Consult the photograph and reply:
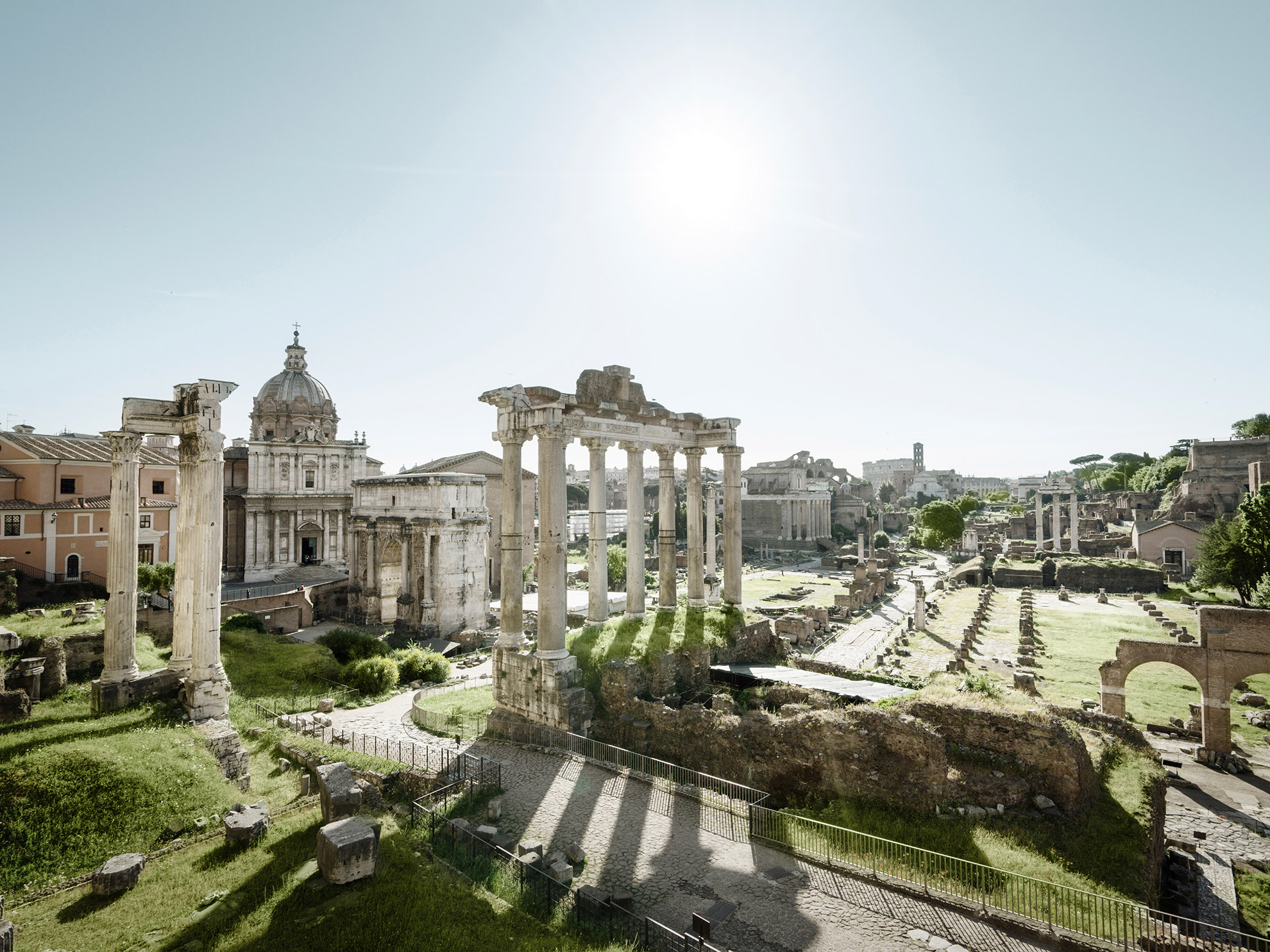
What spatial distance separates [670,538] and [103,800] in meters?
14.1

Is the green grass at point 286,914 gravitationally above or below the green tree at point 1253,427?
below

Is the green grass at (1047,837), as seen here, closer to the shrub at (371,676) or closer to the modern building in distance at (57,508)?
the shrub at (371,676)

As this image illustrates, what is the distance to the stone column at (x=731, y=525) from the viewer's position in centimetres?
1962

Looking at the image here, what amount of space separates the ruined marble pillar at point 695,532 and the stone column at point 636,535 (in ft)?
5.69

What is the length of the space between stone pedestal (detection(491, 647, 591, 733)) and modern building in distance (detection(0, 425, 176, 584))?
2071 cm

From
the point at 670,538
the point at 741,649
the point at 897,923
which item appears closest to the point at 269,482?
the point at 670,538

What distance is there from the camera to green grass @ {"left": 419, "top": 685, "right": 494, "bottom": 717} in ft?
58.7

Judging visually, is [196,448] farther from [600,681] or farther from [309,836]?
[600,681]

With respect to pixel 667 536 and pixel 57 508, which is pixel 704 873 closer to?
pixel 667 536

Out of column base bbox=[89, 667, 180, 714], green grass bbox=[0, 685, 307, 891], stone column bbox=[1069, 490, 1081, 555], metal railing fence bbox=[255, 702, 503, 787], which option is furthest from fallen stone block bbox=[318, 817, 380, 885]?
stone column bbox=[1069, 490, 1081, 555]

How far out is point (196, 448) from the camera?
51.7 feet

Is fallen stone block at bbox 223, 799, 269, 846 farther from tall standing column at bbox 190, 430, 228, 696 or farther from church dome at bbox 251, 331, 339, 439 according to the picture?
church dome at bbox 251, 331, 339, 439

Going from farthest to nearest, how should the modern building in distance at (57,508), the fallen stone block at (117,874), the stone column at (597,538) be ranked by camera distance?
1. the modern building in distance at (57,508)
2. the stone column at (597,538)
3. the fallen stone block at (117,874)

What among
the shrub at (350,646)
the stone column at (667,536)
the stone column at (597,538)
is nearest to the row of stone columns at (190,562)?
the stone column at (597,538)
